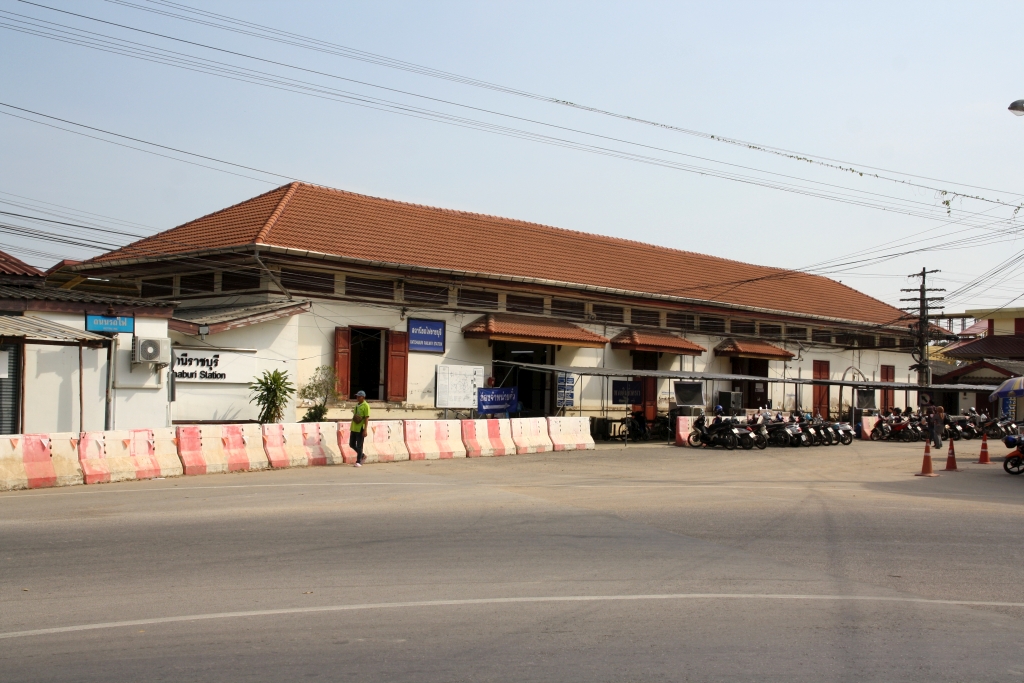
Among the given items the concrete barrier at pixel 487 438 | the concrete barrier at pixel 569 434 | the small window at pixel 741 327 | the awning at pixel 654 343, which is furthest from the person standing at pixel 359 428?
the small window at pixel 741 327

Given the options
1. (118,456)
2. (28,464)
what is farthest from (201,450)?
(28,464)

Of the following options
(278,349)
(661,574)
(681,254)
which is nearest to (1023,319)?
(681,254)

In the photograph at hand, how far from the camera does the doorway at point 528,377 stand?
1307 inches

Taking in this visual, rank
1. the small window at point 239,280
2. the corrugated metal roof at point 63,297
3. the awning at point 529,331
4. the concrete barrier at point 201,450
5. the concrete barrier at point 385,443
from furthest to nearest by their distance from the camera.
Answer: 1. the awning at point 529,331
2. the small window at point 239,280
3. the concrete barrier at point 385,443
4. the corrugated metal roof at point 63,297
5. the concrete barrier at point 201,450

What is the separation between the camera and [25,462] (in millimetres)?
15867

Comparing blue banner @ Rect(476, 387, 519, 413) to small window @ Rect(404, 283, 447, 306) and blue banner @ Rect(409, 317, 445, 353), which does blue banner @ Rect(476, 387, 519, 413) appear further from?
small window @ Rect(404, 283, 447, 306)

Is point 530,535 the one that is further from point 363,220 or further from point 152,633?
point 363,220

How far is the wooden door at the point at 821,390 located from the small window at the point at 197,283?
29842mm

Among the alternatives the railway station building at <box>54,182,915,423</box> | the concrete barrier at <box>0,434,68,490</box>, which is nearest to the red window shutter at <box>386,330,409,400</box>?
the railway station building at <box>54,182,915,423</box>

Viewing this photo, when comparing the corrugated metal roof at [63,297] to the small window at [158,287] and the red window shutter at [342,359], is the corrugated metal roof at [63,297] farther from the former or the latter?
the small window at [158,287]

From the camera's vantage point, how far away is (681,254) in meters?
44.5

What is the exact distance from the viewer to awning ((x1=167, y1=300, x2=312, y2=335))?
23430 millimetres

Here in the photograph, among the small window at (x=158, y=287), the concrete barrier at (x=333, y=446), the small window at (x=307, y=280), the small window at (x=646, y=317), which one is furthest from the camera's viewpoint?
the small window at (x=646, y=317)

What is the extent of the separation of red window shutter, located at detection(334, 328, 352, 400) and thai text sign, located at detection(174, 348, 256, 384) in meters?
3.19
